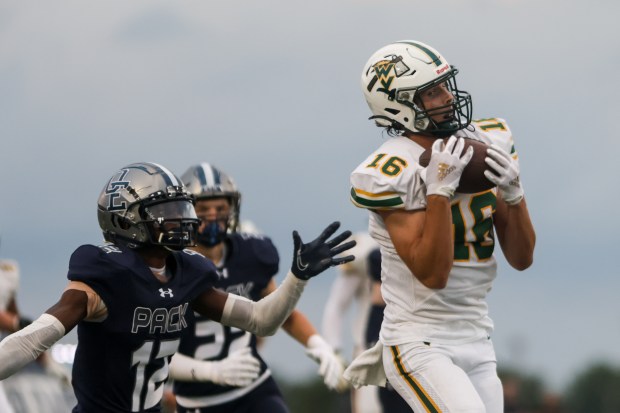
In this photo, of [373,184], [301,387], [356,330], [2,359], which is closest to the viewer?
[2,359]

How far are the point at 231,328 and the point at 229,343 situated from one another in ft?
0.27

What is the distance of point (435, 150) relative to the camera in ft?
20.0

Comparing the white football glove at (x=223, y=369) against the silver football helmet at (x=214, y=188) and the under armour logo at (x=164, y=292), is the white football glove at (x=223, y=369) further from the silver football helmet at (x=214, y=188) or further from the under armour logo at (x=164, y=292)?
the under armour logo at (x=164, y=292)

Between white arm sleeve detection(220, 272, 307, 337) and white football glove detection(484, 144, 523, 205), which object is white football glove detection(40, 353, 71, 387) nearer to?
white arm sleeve detection(220, 272, 307, 337)

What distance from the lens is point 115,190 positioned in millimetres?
6293

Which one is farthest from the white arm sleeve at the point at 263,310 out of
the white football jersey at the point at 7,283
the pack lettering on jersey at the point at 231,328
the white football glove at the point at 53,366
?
the white football jersey at the point at 7,283

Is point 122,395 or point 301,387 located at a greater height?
point 122,395

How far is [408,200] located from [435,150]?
247 millimetres

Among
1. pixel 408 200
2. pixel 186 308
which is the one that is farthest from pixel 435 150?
pixel 186 308

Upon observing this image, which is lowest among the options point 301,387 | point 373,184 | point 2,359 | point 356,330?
point 301,387

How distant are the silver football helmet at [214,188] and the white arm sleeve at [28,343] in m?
2.20

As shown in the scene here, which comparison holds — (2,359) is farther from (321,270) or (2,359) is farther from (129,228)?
(321,270)

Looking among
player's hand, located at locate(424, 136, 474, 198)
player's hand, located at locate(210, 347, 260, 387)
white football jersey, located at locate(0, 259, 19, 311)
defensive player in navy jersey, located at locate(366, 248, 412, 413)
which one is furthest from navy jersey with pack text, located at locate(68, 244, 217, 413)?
white football jersey, located at locate(0, 259, 19, 311)

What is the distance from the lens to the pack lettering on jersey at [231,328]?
7.88m
